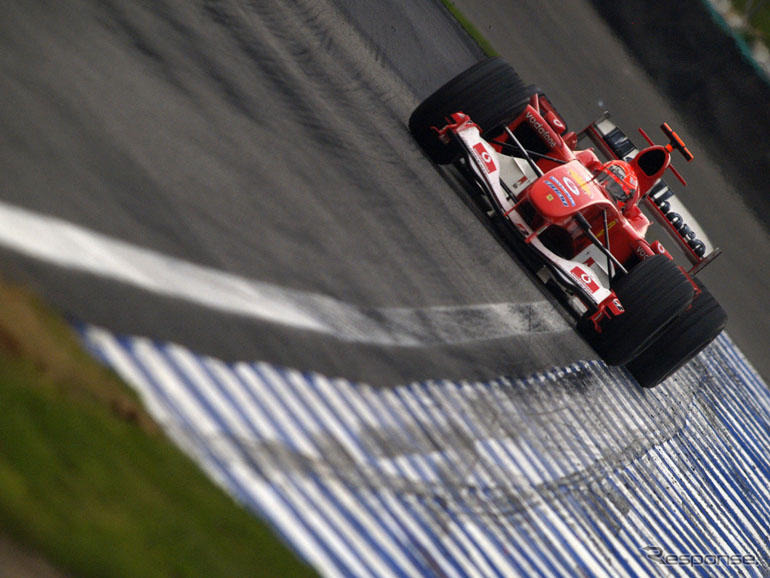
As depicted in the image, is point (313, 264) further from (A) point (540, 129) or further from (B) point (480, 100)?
(A) point (540, 129)

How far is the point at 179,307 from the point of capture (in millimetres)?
5316

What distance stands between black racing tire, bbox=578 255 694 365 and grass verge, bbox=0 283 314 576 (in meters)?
4.59

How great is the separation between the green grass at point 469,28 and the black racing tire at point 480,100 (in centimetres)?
292

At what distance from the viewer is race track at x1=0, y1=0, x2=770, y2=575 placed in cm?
511

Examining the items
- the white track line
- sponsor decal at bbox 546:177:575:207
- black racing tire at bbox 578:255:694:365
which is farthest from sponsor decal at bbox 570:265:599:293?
the white track line

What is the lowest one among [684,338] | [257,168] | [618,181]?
[684,338]

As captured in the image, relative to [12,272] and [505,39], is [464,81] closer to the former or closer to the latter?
[505,39]

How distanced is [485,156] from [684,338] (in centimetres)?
297

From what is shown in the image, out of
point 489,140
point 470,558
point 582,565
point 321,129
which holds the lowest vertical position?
point 582,565

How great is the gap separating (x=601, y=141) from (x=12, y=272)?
274 inches

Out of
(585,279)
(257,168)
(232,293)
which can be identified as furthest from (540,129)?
(232,293)

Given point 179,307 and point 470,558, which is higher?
point 179,307

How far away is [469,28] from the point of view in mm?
11297

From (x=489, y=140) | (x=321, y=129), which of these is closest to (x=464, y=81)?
(x=489, y=140)
